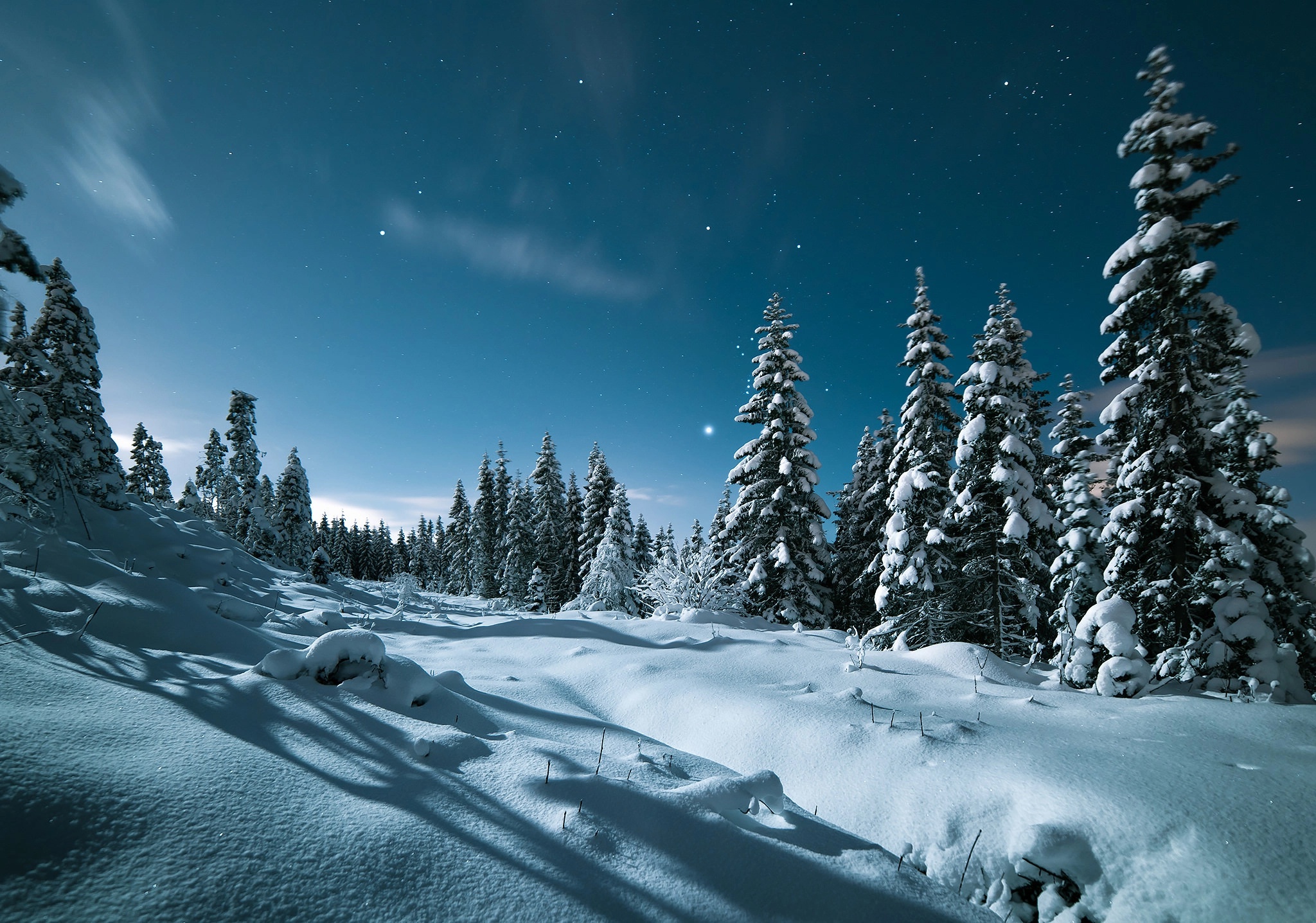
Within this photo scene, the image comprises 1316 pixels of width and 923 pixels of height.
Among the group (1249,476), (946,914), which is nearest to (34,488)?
(946,914)

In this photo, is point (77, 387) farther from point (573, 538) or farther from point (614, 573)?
point (573, 538)

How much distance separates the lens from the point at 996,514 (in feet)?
47.2

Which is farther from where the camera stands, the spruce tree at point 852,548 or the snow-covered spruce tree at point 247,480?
the snow-covered spruce tree at point 247,480

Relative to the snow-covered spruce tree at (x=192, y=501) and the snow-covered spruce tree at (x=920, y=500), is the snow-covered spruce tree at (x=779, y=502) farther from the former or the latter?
the snow-covered spruce tree at (x=192, y=501)

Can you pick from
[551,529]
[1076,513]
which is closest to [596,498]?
[551,529]

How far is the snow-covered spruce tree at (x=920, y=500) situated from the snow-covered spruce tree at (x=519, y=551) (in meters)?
24.0

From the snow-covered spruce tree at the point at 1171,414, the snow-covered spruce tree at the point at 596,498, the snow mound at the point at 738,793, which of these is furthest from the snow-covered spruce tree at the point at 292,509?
the snow-covered spruce tree at the point at 1171,414

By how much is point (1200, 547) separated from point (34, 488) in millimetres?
20933

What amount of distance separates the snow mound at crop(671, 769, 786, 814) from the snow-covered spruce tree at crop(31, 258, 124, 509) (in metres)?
22.1

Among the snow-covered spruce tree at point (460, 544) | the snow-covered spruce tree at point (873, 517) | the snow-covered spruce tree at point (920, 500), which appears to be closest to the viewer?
the snow-covered spruce tree at point (920, 500)

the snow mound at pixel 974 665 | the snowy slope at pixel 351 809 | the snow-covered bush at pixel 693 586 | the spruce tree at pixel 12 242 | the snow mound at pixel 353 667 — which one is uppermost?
the spruce tree at pixel 12 242

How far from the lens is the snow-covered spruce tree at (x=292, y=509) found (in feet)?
131

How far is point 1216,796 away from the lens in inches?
142

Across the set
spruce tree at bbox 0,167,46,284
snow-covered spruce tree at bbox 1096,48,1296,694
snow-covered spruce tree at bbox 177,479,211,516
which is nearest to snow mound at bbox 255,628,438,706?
spruce tree at bbox 0,167,46,284
